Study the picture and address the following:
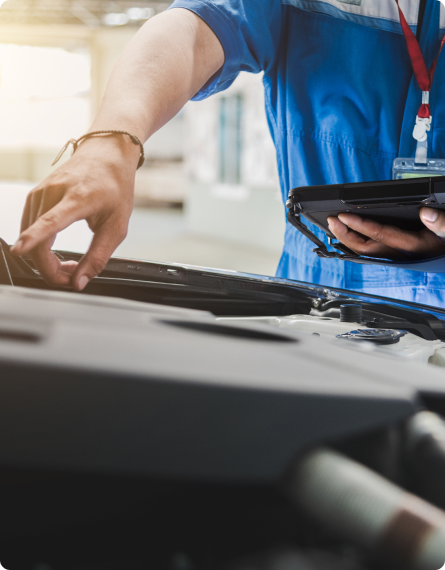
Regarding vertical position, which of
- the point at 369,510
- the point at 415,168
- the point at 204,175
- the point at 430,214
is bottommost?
the point at 369,510

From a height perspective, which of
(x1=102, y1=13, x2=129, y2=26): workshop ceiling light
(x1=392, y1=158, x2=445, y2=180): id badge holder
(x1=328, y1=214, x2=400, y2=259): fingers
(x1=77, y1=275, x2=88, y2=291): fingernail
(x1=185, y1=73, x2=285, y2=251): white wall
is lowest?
(x1=77, y1=275, x2=88, y2=291): fingernail

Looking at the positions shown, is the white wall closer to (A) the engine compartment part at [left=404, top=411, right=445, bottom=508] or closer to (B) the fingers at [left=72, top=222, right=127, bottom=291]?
(B) the fingers at [left=72, top=222, right=127, bottom=291]

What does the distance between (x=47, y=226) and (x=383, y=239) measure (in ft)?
1.67

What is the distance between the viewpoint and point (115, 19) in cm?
870

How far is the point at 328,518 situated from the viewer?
0.23 metres

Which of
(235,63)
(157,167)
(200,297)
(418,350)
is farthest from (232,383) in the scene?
(157,167)

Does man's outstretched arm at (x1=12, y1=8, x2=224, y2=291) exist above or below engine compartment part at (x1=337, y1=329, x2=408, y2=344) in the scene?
above

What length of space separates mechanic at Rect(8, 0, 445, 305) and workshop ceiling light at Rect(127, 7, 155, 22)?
7497mm

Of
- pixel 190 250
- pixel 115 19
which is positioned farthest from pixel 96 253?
pixel 115 19

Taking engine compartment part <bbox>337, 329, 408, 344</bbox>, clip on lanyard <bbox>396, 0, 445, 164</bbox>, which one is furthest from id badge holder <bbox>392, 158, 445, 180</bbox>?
engine compartment part <bbox>337, 329, 408, 344</bbox>

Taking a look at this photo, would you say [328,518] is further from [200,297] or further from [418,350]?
[200,297]

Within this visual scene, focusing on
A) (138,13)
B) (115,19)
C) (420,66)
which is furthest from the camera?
(115,19)

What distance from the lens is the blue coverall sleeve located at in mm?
824

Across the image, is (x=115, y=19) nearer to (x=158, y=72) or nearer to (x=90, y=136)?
(x=158, y=72)
